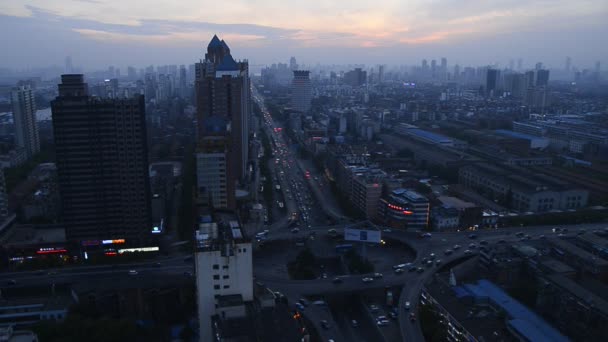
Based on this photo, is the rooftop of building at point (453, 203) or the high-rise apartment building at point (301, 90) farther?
the high-rise apartment building at point (301, 90)

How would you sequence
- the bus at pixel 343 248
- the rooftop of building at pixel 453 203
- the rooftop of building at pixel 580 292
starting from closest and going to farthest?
the rooftop of building at pixel 580 292 → the bus at pixel 343 248 → the rooftop of building at pixel 453 203

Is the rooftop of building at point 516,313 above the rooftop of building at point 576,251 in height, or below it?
below

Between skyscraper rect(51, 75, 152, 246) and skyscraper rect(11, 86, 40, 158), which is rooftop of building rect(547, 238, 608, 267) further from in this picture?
skyscraper rect(11, 86, 40, 158)

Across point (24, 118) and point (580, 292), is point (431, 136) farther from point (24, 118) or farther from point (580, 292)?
point (24, 118)

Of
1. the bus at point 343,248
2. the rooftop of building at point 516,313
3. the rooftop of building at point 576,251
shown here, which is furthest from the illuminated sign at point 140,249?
the rooftop of building at point 576,251

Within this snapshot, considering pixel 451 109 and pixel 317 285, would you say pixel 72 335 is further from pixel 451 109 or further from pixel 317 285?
pixel 451 109

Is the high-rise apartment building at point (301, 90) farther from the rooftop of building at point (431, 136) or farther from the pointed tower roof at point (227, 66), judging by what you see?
the pointed tower roof at point (227, 66)
